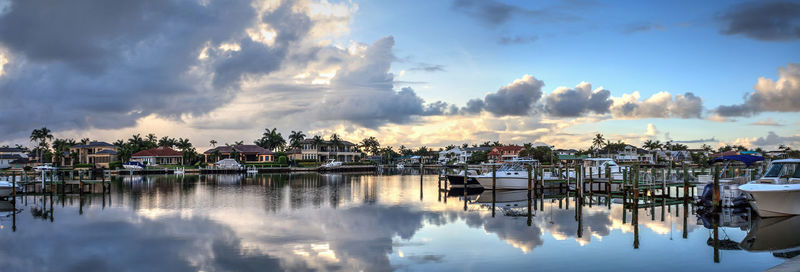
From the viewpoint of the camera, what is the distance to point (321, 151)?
13762cm

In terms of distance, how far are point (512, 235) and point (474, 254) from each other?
457cm

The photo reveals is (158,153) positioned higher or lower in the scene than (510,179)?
higher

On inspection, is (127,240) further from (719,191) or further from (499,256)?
(719,191)

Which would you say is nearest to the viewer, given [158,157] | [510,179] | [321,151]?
[510,179]

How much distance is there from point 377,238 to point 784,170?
874 inches

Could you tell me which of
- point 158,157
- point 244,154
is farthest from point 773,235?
point 158,157

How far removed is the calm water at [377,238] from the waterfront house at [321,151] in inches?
3840

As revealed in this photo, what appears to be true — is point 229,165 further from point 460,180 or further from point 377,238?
point 377,238

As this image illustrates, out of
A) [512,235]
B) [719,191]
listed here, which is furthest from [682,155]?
[512,235]

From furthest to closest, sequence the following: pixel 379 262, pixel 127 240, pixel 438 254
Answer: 1. pixel 127 240
2. pixel 438 254
3. pixel 379 262

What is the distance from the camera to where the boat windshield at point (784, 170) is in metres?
27.7

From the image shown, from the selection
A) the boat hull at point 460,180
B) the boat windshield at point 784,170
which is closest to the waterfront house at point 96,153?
the boat hull at point 460,180

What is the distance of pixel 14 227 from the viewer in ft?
88.7

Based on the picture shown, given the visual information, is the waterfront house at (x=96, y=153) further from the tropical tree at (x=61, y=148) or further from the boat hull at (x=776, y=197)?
the boat hull at (x=776, y=197)
